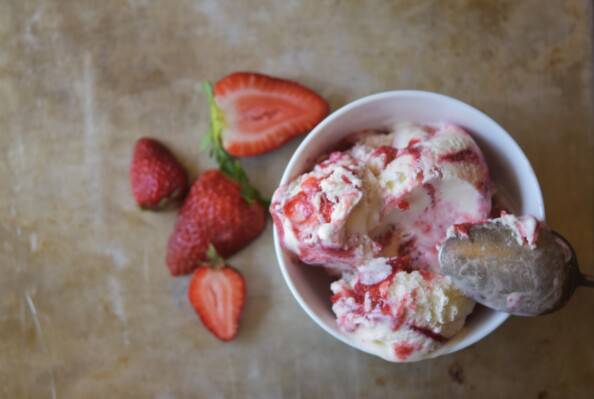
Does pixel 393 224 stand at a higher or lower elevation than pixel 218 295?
higher

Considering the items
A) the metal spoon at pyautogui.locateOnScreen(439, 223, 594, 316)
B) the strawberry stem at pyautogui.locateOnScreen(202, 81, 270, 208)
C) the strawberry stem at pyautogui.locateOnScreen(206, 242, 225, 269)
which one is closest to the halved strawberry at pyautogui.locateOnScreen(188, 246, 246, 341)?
the strawberry stem at pyautogui.locateOnScreen(206, 242, 225, 269)

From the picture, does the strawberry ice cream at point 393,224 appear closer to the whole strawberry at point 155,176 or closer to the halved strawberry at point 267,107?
the halved strawberry at point 267,107

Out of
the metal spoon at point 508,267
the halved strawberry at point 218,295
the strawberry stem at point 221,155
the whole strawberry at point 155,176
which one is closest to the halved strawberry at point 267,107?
the strawberry stem at point 221,155

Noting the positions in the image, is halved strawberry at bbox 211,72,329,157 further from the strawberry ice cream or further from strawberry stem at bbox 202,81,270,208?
the strawberry ice cream

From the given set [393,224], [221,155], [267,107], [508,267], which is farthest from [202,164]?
[508,267]

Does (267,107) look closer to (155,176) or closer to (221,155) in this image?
(221,155)

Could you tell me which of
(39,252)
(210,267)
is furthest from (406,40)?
(39,252)
